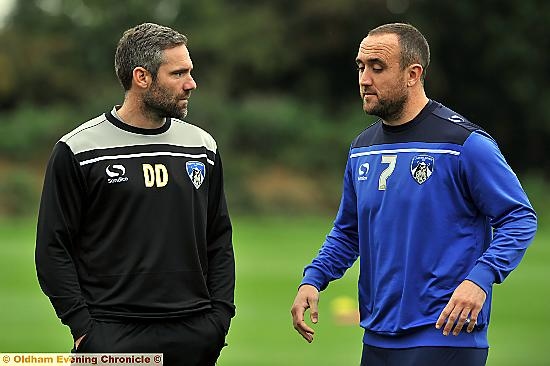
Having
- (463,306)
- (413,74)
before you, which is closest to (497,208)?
(463,306)

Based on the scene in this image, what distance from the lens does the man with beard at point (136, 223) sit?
5.05m

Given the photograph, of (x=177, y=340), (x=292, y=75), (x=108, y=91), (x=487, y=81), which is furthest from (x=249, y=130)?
(x=177, y=340)

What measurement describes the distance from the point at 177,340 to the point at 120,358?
0.87 feet

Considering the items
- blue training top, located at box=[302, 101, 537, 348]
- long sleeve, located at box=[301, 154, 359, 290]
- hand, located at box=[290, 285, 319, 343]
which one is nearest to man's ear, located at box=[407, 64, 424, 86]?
blue training top, located at box=[302, 101, 537, 348]

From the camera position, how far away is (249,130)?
39.2m

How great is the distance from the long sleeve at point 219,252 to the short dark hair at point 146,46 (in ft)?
1.80

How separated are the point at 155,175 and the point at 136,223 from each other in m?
0.23

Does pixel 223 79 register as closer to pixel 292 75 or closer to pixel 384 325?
pixel 292 75

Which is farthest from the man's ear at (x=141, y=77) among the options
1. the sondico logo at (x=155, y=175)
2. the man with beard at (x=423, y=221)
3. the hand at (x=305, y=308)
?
the hand at (x=305, y=308)

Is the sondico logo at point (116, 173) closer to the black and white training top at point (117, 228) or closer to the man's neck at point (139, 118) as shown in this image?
the black and white training top at point (117, 228)

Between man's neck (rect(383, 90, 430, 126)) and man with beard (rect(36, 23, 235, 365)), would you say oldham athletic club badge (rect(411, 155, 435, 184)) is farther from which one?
man with beard (rect(36, 23, 235, 365))

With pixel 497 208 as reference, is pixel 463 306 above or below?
below

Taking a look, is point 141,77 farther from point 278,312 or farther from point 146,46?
point 278,312

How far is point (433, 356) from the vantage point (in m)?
4.96
